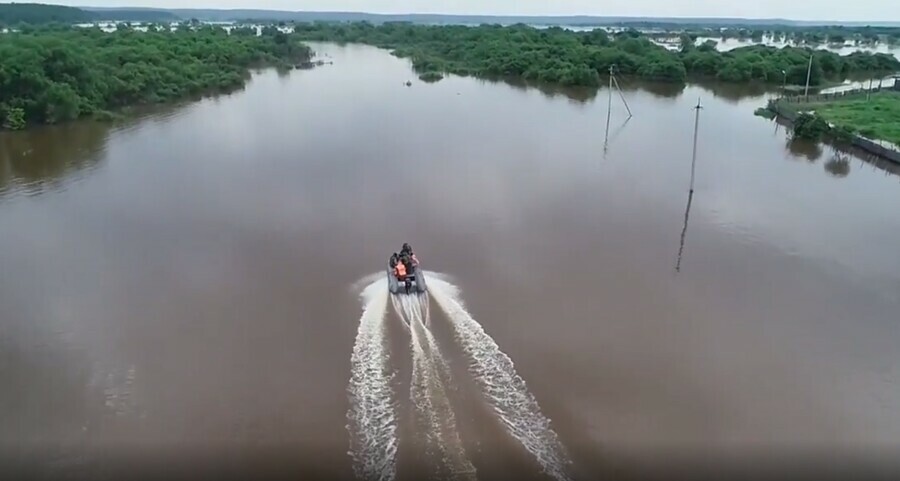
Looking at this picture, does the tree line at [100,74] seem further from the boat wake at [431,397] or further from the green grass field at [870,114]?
the green grass field at [870,114]

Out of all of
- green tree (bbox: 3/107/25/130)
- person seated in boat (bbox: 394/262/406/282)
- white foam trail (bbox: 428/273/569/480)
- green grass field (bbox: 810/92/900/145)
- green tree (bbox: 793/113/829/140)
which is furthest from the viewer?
green tree (bbox: 793/113/829/140)

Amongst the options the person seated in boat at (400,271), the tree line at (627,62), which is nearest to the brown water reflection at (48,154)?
the person seated in boat at (400,271)

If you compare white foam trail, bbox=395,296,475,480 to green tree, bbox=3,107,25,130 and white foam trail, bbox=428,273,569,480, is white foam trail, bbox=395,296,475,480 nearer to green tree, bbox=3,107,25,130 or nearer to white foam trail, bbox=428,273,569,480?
white foam trail, bbox=428,273,569,480

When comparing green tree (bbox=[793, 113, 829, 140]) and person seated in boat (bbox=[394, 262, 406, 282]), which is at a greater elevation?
green tree (bbox=[793, 113, 829, 140])

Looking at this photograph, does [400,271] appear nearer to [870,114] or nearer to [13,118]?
[13,118]

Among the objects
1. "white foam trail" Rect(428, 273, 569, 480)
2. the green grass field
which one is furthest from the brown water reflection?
the green grass field

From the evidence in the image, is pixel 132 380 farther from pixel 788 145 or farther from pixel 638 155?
pixel 788 145
